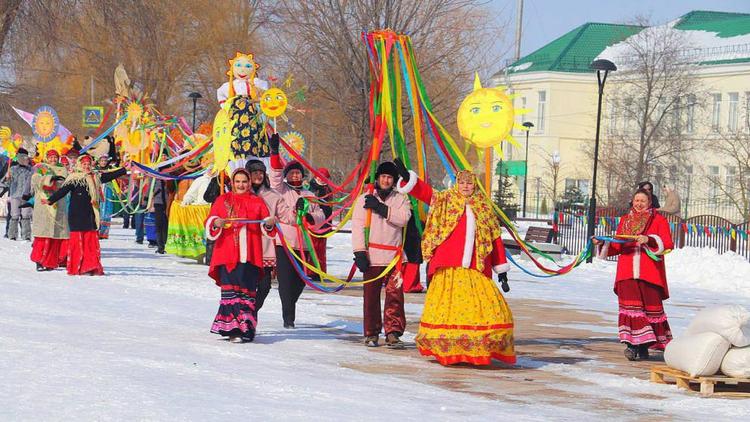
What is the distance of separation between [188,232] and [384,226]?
9043 mm

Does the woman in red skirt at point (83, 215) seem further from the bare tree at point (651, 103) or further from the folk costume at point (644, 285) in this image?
A: the bare tree at point (651, 103)

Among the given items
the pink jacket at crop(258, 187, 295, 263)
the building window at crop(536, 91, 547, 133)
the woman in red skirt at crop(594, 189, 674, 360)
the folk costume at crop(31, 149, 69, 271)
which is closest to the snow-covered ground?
the woman in red skirt at crop(594, 189, 674, 360)

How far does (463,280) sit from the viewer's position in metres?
10.3

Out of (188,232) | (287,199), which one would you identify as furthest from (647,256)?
(188,232)

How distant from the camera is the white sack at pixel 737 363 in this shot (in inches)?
371

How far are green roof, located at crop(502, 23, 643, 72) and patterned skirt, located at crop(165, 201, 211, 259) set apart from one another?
45.6 m

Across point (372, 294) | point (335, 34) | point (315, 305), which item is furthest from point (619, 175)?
point (372, 294)

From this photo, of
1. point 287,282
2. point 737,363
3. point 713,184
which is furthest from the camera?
point 713,184

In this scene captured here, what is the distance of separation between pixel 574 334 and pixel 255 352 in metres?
4.04

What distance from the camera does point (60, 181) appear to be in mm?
17625

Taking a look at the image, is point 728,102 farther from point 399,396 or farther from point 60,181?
point 399,396

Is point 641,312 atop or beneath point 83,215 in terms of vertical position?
beneath

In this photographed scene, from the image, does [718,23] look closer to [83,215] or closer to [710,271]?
[710,271]

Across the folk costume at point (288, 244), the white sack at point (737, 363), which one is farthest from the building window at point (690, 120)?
the white sack at point (737, 363)
